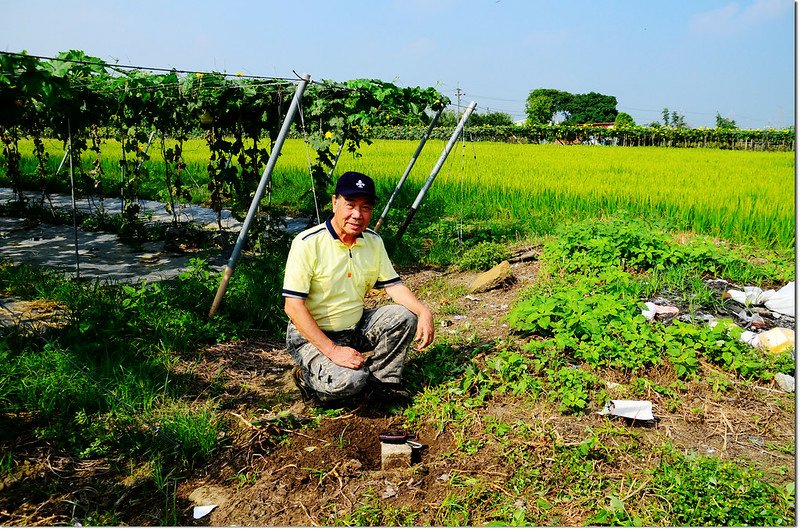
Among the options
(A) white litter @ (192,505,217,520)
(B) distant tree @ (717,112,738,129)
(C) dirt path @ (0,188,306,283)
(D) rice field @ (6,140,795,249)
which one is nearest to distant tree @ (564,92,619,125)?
(B) distant tree @ (717,112,738,129)

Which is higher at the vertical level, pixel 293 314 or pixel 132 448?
pixel 293 314

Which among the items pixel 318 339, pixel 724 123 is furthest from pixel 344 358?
pixel 724 123

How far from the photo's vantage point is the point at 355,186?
2723mm

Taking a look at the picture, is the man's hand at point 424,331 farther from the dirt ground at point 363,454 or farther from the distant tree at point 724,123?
the distant tree at point 724,123

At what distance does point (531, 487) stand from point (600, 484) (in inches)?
11.5

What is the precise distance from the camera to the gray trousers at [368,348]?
2.95m

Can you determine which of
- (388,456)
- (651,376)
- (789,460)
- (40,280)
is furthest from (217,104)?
(789,460)

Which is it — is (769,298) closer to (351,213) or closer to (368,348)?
(368,348)

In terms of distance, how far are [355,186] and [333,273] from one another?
1.61 feet

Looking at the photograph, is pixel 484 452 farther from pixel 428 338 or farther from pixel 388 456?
pixel 428 338

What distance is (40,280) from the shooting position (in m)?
4.72

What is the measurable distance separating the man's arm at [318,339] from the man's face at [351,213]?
443 mm

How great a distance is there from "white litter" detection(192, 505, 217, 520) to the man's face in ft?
4.62

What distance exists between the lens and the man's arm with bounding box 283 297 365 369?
110 inches
